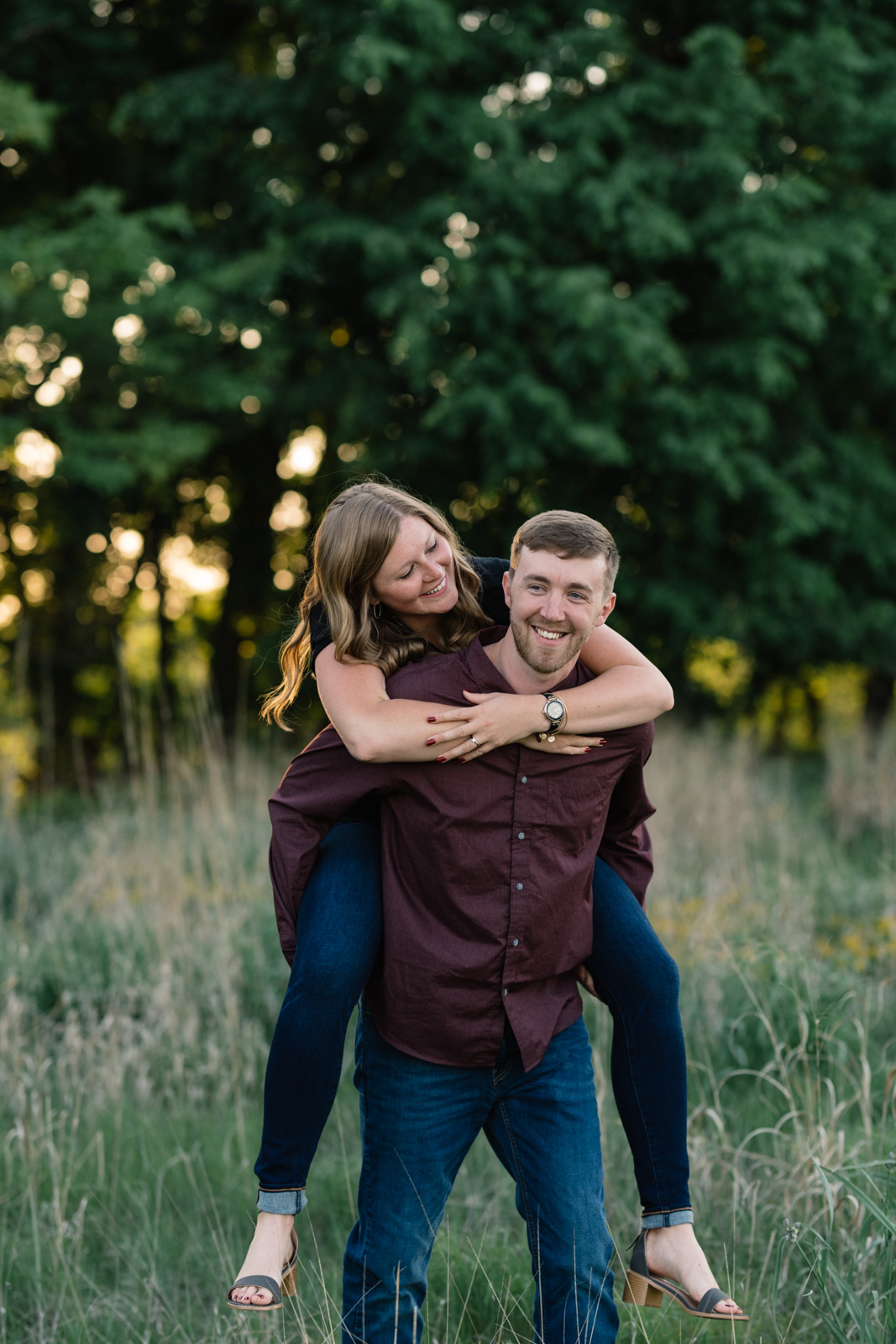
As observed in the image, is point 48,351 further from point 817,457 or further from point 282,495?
point 817,457

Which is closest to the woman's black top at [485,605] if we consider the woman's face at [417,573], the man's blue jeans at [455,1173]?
the woman's face at [417,573]

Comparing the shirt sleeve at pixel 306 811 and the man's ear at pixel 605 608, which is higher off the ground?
the man's ear at pixel 605 608

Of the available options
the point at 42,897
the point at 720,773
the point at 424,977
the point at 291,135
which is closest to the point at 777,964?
the point at 424,977

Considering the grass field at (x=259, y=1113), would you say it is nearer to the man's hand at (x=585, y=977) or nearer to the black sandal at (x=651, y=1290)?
the black sandal at (x=651, y=1290)

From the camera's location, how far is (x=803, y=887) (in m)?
5.62

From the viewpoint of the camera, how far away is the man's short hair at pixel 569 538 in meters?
2.00

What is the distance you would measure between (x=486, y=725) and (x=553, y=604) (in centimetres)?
24

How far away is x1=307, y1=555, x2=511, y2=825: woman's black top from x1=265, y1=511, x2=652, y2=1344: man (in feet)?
0.38

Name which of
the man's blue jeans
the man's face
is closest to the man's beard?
the man's face

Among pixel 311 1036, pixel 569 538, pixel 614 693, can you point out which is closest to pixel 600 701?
pixel 614 693

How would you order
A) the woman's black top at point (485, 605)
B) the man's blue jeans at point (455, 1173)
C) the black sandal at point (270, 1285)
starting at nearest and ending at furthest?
1. the black sandal at point (270, 1285)
2. the man's blue jeans at point (455, 1173)
3. the woman's black top at point (485, 605)

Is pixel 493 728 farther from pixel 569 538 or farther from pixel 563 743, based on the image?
pixel 569 538

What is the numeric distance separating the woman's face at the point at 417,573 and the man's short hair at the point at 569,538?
0.91ft

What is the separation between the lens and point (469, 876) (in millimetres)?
2004
